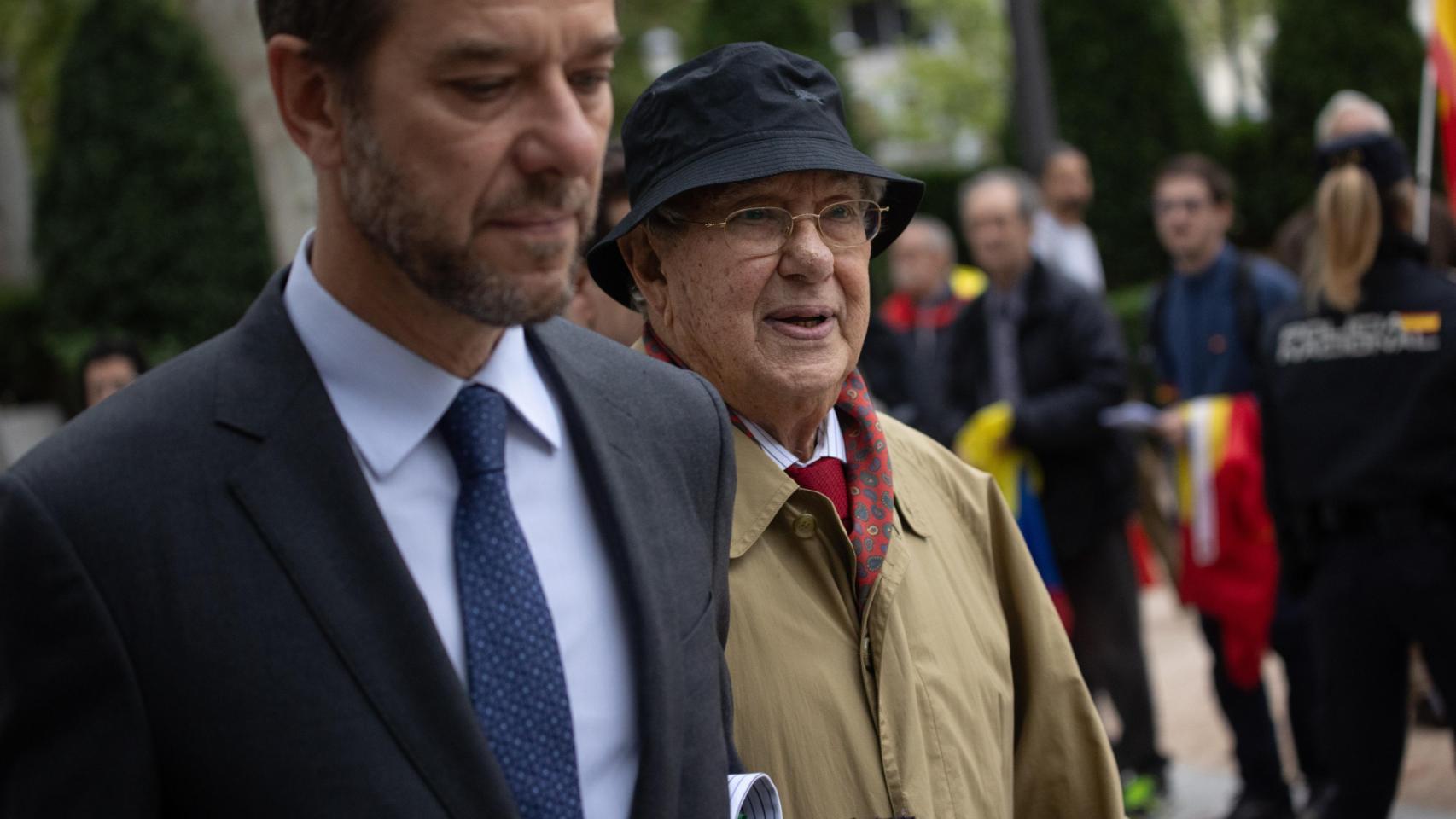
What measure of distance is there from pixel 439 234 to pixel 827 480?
1077 mm

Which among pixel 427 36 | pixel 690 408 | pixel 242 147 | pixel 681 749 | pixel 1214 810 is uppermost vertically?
pixel 242 147

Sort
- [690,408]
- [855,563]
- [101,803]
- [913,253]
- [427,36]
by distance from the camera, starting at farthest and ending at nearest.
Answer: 1. [913,253]
2. [855,563]
3. [690,408]
4. [427,36]
5. [101,803]

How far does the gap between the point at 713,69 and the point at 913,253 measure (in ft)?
18.4

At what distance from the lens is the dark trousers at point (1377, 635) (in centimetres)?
496

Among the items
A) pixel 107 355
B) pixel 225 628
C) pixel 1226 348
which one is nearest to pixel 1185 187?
pixel 1226 348

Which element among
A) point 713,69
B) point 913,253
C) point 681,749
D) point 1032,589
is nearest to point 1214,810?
point 913,253

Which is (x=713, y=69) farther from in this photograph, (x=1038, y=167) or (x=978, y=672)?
(x=1038, y=167)

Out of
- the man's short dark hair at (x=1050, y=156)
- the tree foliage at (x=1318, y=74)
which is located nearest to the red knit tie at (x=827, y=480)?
the man's short dark hair at (x=1050, y=156)

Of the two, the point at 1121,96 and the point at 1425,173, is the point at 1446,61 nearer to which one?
the point at 1425,173

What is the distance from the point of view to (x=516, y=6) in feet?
5.09

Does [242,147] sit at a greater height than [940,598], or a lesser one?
greater

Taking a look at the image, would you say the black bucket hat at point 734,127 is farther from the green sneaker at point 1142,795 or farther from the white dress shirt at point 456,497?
the green sneaker at point 1142,795

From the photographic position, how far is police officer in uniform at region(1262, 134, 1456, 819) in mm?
4934

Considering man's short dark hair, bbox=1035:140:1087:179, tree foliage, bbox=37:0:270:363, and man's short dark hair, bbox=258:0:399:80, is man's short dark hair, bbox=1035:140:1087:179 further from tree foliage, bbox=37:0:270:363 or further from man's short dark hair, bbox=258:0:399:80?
tree foliage, bbox=37:0:270:363
